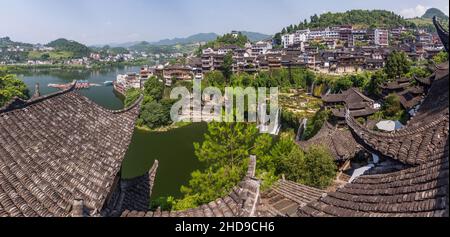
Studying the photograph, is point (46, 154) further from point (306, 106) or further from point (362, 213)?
point (306, 106)

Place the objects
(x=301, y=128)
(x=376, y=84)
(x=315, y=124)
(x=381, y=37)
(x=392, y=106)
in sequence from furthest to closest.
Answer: (x=381, y=37) → (x=376, y=84) → (x=301, y=128) → (x=315, y=124) → (x=392, y=106)

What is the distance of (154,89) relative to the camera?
58000 millimetres

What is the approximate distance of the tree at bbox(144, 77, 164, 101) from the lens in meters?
57.1

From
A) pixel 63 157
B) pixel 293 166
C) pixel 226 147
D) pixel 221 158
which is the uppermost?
pixel 63 157

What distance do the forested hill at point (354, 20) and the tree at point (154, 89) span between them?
6507 cm

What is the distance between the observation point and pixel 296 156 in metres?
22.0

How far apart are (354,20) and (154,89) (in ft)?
257

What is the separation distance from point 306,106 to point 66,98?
4241 centimetres

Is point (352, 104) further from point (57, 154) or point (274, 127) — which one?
point (57, 154)

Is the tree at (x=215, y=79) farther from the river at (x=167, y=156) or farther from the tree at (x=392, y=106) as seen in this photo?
the tree at (x=392, y=106)

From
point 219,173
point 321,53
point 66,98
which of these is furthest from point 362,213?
point 321,53

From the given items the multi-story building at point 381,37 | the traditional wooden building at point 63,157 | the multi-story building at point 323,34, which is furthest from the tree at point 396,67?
the multi-story building at point 323,34

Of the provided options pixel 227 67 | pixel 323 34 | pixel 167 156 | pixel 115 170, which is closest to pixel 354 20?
pixel 323 34

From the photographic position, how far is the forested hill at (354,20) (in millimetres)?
108688
